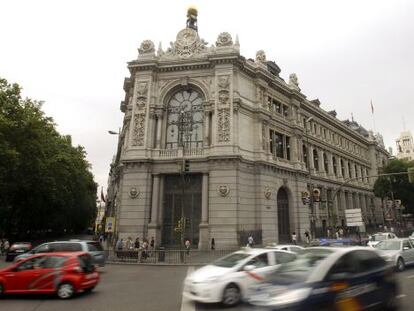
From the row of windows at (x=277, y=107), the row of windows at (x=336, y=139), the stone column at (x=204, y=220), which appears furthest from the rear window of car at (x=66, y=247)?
the row of windows at (x=336, y=139)

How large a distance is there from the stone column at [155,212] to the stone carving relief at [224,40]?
14.3 metres

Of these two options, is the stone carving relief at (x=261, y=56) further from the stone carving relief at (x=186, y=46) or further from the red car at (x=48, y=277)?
the red car at (x=48, y=277)

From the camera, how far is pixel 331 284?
6.03 m

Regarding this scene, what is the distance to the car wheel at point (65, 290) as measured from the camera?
11.0 m

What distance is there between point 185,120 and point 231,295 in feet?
80.2

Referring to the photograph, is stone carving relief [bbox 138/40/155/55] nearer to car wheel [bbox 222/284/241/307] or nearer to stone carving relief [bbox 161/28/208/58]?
stone carving relief [bbox 161/28/208/58]

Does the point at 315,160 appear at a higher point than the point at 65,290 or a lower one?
higher

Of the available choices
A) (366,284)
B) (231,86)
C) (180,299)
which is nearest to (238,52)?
(231,86)

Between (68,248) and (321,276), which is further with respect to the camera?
(68,248)

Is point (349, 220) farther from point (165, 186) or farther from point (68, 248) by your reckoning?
point (68, 248)

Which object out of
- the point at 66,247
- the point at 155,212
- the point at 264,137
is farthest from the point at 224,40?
the point at 66,247

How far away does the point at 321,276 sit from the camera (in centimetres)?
603

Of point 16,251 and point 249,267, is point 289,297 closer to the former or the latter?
point 249,267

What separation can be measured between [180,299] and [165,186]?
20.8m
